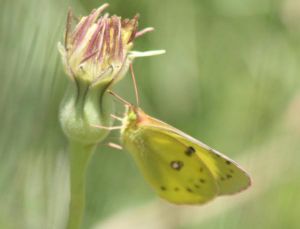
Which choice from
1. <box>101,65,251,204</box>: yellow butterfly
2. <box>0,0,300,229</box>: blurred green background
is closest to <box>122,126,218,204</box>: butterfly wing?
<box>101,65,251,204</box>: yellow butterfly

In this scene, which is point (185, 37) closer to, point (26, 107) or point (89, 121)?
point (26, 107)

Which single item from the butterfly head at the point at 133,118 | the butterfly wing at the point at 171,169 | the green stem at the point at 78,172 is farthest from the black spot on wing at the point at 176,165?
the green stem at the point at 78,172

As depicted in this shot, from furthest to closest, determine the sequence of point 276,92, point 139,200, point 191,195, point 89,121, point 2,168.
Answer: point 276,92 → point 139,200 → point 191,195 → point 2,168 → point 89,121

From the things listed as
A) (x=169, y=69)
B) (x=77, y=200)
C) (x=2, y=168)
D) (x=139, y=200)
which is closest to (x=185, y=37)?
(x=169, y=69)

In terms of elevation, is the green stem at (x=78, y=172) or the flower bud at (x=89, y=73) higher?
the flower bud at (x=89, y=73)

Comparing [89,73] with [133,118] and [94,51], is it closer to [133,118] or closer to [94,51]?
[94,51]

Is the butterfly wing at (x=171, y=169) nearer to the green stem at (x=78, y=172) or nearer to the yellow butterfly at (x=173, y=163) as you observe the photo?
the yellow butterfly at (x=173, y=163)
